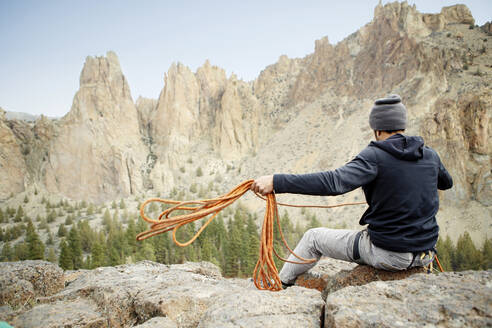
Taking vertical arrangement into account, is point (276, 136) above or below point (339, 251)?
above

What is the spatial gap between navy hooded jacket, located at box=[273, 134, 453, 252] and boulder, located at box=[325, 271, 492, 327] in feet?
1.36

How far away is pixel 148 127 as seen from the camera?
55.0 m

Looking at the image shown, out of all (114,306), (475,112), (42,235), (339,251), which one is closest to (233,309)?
(339,251)

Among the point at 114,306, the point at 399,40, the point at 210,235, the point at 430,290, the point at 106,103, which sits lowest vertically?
the point at 210,235

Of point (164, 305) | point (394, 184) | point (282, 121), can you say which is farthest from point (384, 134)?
point (282, 121)

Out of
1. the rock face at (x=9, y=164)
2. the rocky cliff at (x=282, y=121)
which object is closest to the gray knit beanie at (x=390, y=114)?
the rocky cliff at (x=282, y=121)

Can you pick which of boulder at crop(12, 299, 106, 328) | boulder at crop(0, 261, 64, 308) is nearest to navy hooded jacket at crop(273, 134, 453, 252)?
boulder at crop(12, 299, 106, 328)

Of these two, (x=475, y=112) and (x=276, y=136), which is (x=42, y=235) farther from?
(x=475, y=112)

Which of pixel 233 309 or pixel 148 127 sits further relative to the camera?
pixel 148 127

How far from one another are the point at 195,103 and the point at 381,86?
3468cm

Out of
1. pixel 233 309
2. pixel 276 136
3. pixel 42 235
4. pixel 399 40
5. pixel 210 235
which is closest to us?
pixel 233 309

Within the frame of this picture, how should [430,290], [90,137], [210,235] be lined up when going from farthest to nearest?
[90,137] < [210,235] < [430,290]

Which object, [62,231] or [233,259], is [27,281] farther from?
[62,231]

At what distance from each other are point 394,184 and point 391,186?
30 mm
